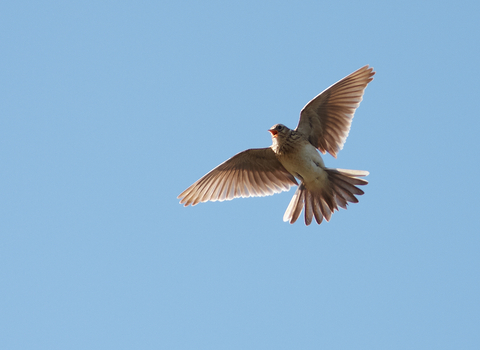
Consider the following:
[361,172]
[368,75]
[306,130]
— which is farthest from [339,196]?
[368,75]

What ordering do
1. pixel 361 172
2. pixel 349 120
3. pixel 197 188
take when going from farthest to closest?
1. pixel 197 188
2. pixel 349 120
3. pixel 361 172

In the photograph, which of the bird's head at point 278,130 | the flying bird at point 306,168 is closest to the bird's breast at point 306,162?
the flying bird at point 306,168

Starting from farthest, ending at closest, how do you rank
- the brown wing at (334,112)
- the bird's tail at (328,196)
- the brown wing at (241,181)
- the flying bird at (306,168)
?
1. the brown wing at (241,181)
2. the brown wing at (334,112)
3. the flying bird at (306,168)
4. the bird's tail at (328,196)

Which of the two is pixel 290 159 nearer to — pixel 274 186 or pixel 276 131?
pixel 276 131

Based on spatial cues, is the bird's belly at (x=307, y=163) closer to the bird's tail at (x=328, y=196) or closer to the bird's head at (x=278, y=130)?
the bird's tail at (x=328, y=196)

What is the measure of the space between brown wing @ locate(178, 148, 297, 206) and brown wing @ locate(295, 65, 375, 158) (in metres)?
0.77

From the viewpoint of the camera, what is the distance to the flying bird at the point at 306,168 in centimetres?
812

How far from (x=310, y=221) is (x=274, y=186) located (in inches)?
49.6

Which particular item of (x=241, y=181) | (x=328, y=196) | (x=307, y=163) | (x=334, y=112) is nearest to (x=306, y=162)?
(x=307, y=163)

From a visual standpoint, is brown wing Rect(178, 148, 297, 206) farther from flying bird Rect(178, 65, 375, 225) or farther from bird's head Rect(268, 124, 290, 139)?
bird's head Rect(268, 124, 290, 139)

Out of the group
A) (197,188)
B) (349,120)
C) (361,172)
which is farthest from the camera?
(197,188)

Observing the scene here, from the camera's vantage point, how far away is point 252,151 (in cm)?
888

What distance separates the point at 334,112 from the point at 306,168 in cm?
106

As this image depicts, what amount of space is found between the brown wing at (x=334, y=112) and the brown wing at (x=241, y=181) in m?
0.77
